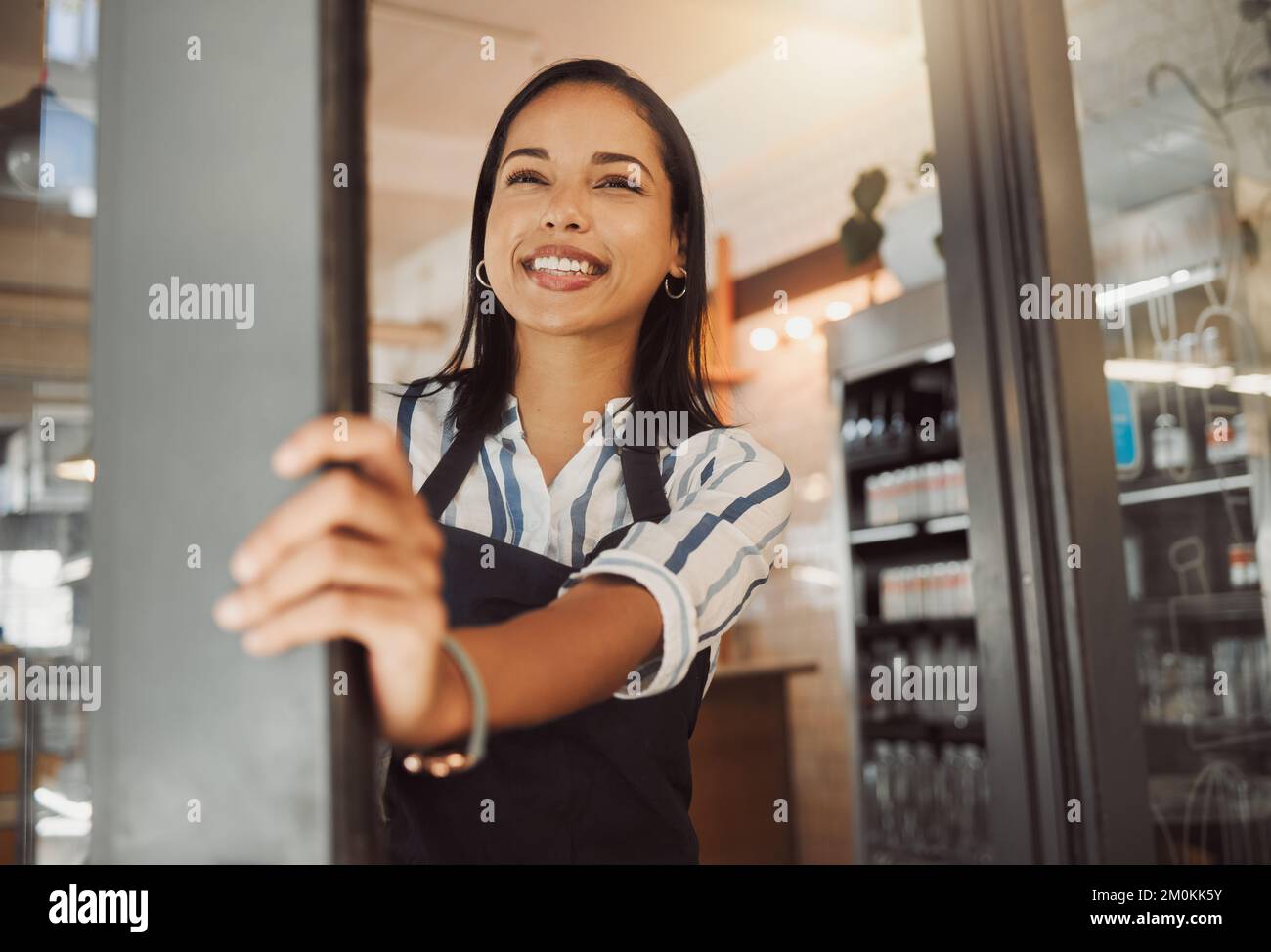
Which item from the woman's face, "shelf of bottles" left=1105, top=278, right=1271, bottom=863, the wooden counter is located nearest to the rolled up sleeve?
the woman's face

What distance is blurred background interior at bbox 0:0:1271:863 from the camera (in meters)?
0.88

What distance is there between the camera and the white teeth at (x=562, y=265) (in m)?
1.05

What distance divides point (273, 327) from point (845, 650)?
3.58 m

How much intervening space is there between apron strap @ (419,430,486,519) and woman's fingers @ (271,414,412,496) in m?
0.43

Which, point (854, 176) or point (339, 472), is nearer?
point (339, 472)

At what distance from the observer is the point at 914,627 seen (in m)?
3.93

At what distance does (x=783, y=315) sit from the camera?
520cm

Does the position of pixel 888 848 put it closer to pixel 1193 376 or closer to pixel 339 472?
pixel 1193 376

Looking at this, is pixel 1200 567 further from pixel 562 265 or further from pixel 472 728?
pixel 472 728

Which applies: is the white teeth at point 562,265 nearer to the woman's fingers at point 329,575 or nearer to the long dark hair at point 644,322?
the long dark hair at point 644,322

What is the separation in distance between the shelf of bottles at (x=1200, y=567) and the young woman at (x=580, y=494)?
66cm

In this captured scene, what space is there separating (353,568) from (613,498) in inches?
19.9

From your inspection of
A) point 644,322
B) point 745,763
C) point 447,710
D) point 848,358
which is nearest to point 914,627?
point 745,763
